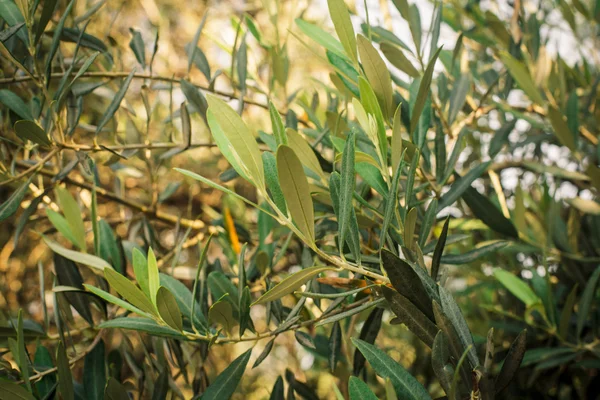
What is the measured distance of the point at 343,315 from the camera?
43 centimetres

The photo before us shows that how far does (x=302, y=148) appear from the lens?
485mm

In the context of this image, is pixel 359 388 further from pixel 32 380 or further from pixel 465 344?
pixel 32 380

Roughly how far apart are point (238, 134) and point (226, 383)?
23cm

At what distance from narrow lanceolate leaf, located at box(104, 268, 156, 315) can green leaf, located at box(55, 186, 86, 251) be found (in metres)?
0.20

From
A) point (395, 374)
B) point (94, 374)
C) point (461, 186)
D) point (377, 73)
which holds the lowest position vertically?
point (94, 374)

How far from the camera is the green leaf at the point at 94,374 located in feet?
1.87

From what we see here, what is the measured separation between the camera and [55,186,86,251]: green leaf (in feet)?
1.96

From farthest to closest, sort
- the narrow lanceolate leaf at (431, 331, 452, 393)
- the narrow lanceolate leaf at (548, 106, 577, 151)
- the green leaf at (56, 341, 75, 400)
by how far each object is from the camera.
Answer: the narrow lanceolate leaf at (548, 106, 577, 151) → the green leaf at (56, 341, 75, 400) → the narrow lanceolate leaf at (431, 331, 452, 393)

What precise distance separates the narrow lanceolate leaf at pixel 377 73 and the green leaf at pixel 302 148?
3.2 inches

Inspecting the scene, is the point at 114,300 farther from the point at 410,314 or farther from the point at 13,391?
the point at 410,314

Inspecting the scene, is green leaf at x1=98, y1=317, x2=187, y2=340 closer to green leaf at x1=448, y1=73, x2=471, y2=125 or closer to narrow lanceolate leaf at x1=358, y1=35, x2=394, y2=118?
narrow lanceolate leaf at x1=358, y1=35, x2=394, y2=118

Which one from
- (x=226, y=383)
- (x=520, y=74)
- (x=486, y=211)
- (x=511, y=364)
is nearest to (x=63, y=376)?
(x=226, y=383)

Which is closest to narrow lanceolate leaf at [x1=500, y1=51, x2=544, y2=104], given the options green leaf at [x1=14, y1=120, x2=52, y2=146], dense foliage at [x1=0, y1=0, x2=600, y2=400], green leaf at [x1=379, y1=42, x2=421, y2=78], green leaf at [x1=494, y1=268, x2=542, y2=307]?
dense foliage at [x1=0, y1=0, x2=600, y2=400]

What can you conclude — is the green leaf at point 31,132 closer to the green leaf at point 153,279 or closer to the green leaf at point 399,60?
the green leaf at point 153,279
